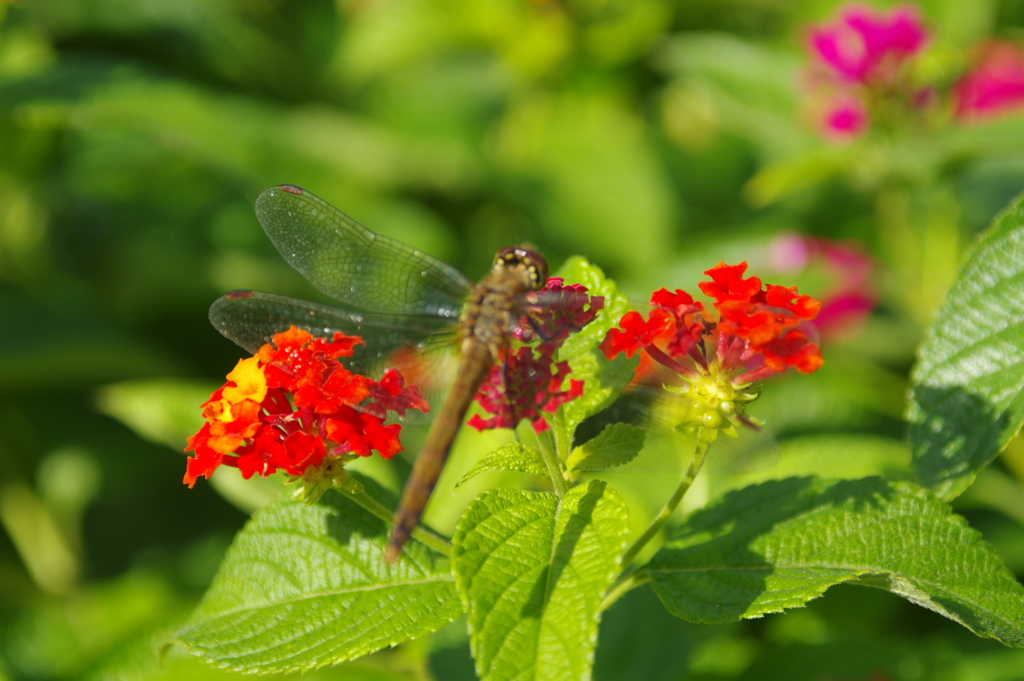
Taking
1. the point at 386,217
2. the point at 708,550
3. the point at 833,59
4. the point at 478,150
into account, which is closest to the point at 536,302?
the point at 708,550

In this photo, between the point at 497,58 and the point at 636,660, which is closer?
the point at 636,660

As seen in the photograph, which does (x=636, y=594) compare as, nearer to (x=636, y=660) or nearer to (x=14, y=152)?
(x=636, y=660)

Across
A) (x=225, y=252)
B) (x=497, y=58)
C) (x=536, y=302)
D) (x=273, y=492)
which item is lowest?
(x=273, y=492)

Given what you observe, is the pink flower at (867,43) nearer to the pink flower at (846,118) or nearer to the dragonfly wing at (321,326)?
the pink flower at (846,118)

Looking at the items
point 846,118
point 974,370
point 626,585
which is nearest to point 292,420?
point 626,585

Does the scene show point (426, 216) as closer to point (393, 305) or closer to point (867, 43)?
point (867, 43)
